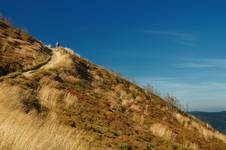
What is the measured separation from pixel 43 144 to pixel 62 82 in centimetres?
2554

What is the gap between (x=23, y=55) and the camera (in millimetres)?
41344

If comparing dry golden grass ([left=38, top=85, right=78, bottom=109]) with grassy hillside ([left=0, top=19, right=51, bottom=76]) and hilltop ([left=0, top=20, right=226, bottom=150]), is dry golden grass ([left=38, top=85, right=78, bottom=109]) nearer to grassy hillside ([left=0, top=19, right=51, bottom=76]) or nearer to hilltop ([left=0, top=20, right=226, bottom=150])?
hilltop ([left=0, top=20, right=226, bottom=150])

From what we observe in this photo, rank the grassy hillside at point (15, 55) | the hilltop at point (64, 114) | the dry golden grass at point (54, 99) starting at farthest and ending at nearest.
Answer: the grassy hillside at point (15, 55) → the dry golden grass at point (54, 99) → the hilltop at point (64, 114)

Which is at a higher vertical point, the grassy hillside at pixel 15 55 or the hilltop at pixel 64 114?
the grassy hillside at pixel 15 55

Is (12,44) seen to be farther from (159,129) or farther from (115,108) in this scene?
(159,129)

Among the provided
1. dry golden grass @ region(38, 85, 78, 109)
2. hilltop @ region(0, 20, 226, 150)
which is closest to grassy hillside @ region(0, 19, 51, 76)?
hilltop @ region(0, 20, 226, 150)

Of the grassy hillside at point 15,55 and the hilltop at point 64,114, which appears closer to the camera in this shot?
the hilltop at point 64,114

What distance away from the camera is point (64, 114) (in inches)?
866

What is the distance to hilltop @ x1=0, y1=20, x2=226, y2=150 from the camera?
29.9 feet

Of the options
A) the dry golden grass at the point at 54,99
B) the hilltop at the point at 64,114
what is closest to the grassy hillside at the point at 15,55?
the hilltop at the point at 64,114

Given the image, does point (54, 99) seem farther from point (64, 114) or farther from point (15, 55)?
point (15, 55)

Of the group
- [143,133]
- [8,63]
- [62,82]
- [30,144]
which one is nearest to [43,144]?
[30,144]

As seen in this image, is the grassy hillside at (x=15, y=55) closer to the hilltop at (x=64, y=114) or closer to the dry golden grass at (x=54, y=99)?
the hilltop at (x=64, y=114)

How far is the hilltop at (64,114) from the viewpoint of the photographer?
9.11m
